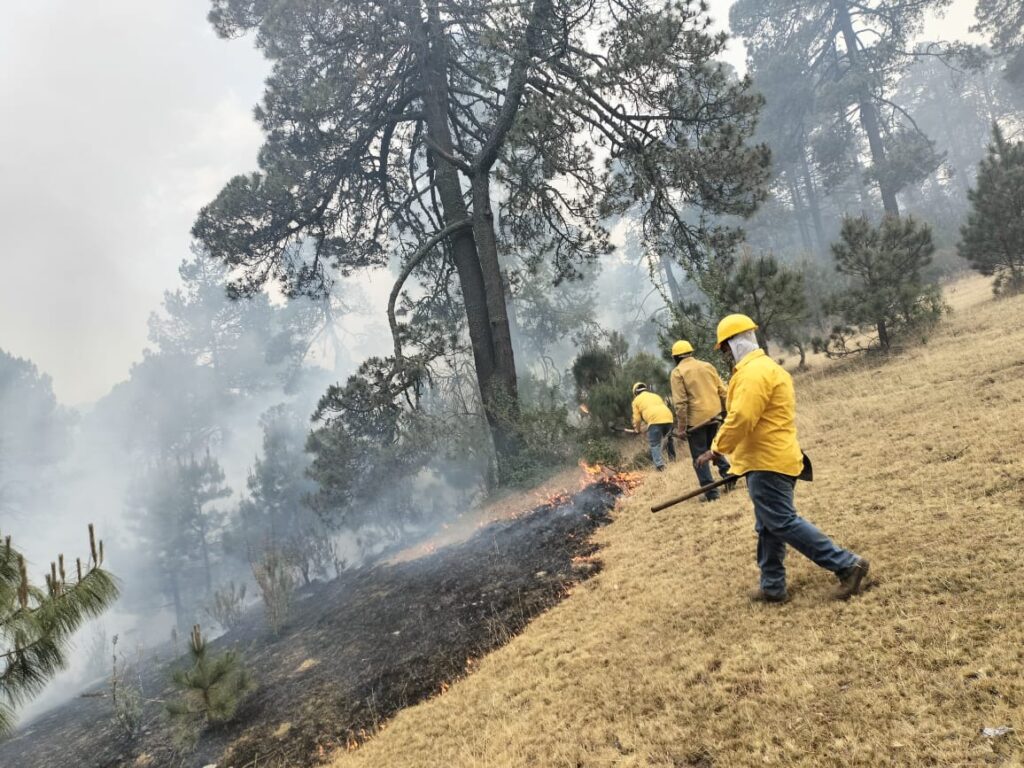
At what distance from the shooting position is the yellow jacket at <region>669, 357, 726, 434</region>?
19.6 ft

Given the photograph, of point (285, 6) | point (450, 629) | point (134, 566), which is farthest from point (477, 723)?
point (134, 566)

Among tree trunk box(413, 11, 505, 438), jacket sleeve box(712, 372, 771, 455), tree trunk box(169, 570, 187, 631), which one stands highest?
tree trunk box(413, 11, 505, 438)

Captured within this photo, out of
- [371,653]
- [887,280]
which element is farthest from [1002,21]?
[371,653]

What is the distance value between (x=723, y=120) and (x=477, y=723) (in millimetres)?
10373

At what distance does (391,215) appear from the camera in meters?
14.2

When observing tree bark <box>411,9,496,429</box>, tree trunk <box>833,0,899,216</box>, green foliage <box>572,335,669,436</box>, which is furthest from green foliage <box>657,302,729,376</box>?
tree trunk <box>833,0,899,216</box>

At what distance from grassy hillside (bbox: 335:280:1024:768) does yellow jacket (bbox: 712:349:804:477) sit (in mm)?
944

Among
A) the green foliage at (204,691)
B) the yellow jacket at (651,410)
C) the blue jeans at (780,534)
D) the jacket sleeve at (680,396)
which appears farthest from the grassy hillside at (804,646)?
the green foliage at (204,691)

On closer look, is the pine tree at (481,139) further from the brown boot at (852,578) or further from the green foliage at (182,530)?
the green foliage at (182,530)

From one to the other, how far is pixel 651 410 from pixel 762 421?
4652 millimetres

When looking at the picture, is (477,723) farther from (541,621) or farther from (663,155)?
(663,155)

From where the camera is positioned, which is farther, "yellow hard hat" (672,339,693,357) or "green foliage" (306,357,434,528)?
"green foliage" (306,357,434,528)

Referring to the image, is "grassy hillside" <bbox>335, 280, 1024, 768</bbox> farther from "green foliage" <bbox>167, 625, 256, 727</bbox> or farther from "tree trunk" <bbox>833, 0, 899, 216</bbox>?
"tree trunk" <bbox>833, 0, 899, 216</bbox>

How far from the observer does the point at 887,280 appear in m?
10.4
